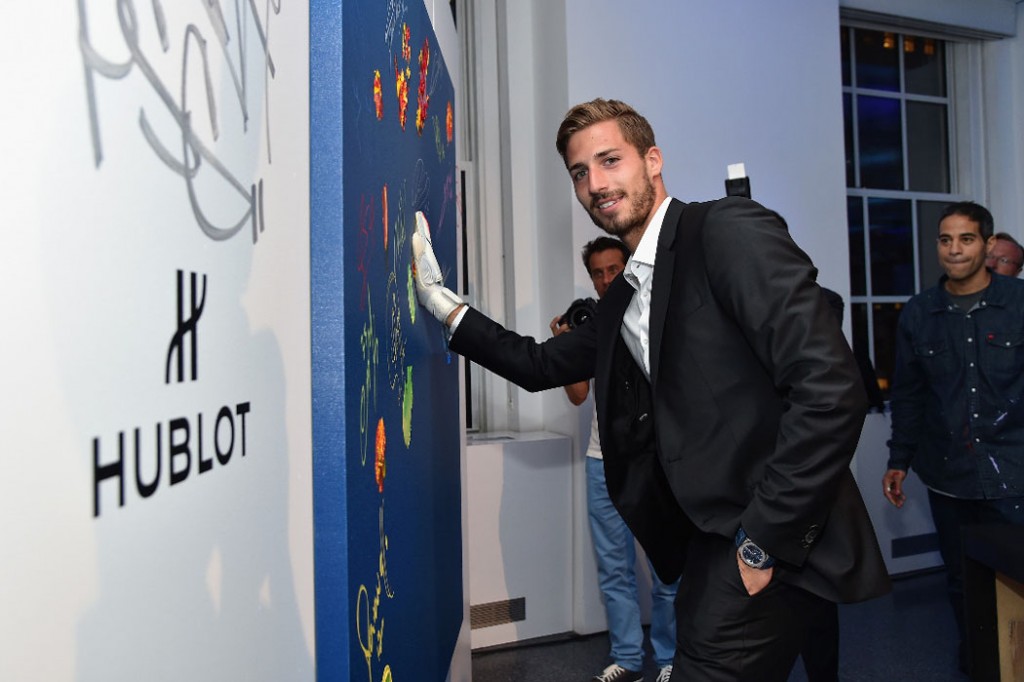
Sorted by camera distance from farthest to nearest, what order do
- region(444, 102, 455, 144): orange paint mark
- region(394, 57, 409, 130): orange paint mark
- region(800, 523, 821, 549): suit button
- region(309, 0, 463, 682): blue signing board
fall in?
1. region(444, 102, 455, 144): orange paint mark
2. region(800, 523, 821, 549): suit button
3. region(394, 57, 409, 130): orange paint mark
4. region(309, 0, 463, 682): blue signing board

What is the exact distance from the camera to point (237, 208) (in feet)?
2.08

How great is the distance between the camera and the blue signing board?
2.71 ft

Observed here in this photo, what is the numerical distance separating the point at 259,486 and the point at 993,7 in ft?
16.7

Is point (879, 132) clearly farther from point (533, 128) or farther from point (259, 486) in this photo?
point (259, 486)

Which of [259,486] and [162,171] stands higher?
[162,171]

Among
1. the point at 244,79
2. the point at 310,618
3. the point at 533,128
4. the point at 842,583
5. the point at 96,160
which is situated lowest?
the point at 842,583

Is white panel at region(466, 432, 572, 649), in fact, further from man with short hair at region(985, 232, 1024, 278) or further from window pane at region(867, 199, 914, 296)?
window pane at region(867, 199, 914, 296)

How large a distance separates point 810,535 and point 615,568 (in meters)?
1.59

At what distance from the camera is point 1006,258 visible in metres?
3.40

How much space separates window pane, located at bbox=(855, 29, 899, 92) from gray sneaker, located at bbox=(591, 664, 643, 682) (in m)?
3.32

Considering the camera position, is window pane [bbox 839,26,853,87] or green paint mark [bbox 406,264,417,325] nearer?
green paint mark [bbox 406,264,417,325]

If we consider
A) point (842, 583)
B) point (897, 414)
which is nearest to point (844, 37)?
point (897, 414)

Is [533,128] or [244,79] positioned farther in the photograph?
[533,128]

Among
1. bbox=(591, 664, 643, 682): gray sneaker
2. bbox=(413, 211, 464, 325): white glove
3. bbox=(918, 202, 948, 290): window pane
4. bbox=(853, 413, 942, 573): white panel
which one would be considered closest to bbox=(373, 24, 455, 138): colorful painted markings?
bbox=(413, 211, 464, 325): white glove
